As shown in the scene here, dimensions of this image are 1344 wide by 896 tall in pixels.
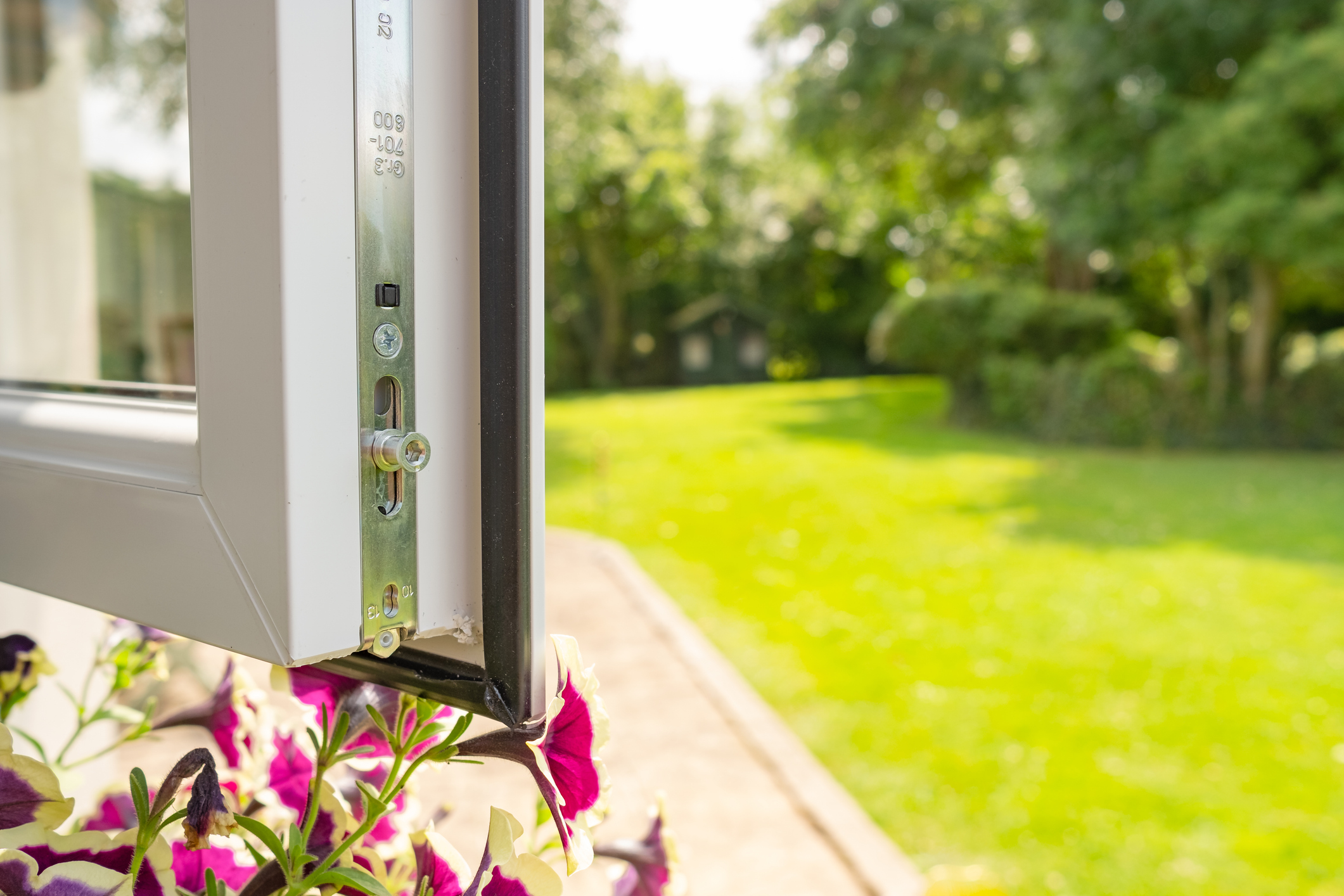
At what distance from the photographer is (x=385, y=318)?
0.41 m

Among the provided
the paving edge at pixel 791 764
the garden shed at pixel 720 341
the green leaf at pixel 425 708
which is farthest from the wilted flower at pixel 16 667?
the garden shed at pixel 720 341

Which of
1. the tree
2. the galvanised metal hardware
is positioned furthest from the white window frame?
the tree

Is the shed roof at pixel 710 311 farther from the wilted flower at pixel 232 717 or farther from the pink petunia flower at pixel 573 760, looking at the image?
the pink petunia flower at pixel 573 760

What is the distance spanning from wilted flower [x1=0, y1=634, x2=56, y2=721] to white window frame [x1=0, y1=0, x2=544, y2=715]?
0.13 m

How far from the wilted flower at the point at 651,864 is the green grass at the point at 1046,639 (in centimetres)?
107

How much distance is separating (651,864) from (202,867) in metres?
0.24

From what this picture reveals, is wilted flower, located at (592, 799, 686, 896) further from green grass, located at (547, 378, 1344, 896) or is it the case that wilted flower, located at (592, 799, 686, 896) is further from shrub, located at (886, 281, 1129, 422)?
shrub, located at (886, 281, 1129, 422)

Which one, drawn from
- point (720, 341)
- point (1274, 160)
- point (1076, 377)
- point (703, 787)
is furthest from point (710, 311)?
point (703, 787)

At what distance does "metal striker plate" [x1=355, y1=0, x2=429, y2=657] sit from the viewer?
39 centimetres

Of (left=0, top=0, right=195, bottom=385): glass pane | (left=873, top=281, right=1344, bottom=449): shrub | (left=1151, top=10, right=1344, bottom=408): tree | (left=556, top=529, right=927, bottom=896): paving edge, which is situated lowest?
(left=556, top=529, right=927, bottom=896): paving edge

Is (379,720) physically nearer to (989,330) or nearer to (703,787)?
(703,787)

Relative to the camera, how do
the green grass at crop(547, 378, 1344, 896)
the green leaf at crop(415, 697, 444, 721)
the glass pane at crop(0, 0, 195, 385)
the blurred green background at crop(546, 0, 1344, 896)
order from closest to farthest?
the green leaf at crop(415, 697, 444, 721) → the glass pane at crop(0, 0, 195, 385) → the green grass at crop(547, 378, 1344, 896) → the blurred green background at crop(546, 0, 1344, 896)

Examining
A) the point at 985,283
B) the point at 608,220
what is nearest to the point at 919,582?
the point at 985,283

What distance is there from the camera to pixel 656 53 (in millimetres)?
22312
